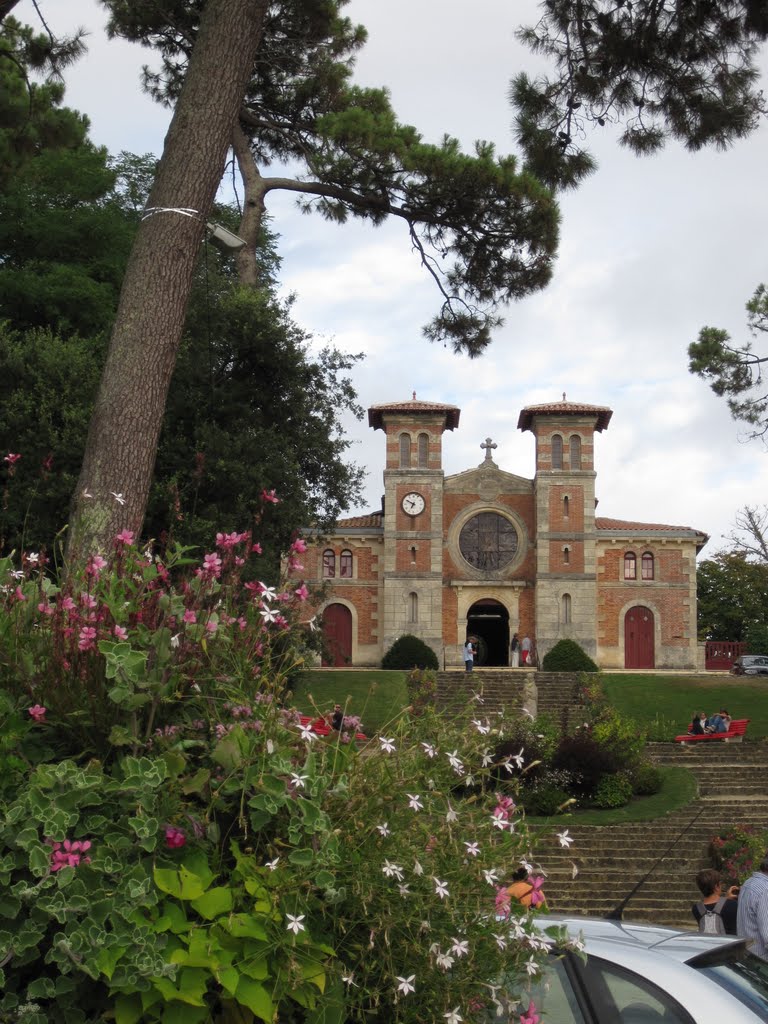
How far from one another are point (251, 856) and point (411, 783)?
0.59 meters

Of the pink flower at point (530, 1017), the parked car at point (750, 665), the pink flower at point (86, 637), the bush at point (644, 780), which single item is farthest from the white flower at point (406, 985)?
the parked car at point (750, 665)

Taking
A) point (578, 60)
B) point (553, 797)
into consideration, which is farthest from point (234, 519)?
point (578, 60)

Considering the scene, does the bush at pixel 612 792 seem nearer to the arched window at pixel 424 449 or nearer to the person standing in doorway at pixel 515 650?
the person standing in doorway at pixel 515 650

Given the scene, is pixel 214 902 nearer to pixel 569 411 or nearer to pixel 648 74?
pixel 648 74

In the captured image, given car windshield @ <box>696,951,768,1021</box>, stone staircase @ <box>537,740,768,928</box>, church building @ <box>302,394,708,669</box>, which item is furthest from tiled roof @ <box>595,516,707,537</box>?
car windshield @ <box>696,951,768,1021</box>

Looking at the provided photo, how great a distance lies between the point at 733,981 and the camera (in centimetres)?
380

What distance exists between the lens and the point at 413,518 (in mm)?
40812

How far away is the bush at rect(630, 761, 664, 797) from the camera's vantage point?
21250 millimetres

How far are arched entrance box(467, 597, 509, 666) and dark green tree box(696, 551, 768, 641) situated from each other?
15.1 meters

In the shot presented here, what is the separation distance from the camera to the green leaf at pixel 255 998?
10.0ft

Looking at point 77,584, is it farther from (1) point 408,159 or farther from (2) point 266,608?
(1) point 408,159

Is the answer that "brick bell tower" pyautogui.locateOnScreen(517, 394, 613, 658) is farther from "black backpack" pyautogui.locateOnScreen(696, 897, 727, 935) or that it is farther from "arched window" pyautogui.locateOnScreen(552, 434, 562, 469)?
"black backpack" pyautogui.locateOnScreen(696, 897, 727, 935)

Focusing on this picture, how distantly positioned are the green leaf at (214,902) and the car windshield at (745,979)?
1.66m

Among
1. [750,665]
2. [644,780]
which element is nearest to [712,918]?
[644,780]
